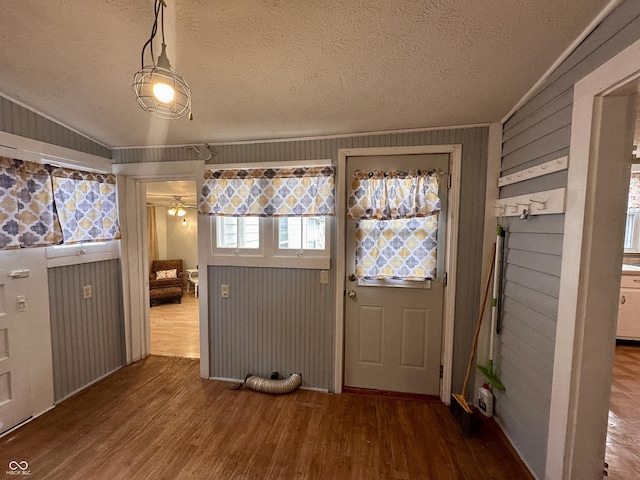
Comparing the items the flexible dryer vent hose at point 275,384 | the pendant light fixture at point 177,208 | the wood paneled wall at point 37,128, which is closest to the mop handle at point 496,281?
the flexible dryer vent hose at point 275,384

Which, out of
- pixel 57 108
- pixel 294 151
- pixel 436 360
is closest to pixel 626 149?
pixel 436 360

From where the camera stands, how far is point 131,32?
127 cm

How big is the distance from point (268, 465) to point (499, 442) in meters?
1.56

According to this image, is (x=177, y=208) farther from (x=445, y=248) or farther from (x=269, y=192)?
(x=445, y=248)

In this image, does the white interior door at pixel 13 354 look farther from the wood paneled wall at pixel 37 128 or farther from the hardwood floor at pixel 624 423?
the hardwood floor at pixel 624 423

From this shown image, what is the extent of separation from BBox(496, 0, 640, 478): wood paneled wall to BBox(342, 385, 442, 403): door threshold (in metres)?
0.49

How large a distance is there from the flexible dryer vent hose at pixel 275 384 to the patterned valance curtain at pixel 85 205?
195 centimetres

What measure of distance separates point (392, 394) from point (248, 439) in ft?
4.05

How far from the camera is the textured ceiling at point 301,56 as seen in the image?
1133 millimetres

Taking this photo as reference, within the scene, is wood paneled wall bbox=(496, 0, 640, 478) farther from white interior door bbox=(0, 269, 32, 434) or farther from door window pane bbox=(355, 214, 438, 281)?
white interior door bbox=(0, 269, 32, 434)

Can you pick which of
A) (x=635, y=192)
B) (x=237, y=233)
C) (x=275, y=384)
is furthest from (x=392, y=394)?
(x=635, y=192)

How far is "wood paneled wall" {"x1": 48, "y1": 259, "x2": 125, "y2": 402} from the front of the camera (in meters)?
2.17

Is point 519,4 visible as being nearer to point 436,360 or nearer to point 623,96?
point 623,96

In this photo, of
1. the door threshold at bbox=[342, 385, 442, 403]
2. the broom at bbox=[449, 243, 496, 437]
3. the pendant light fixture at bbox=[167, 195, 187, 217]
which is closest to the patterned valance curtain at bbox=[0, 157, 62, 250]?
the door threshold at bbox=[342, 385, 442, 403]
